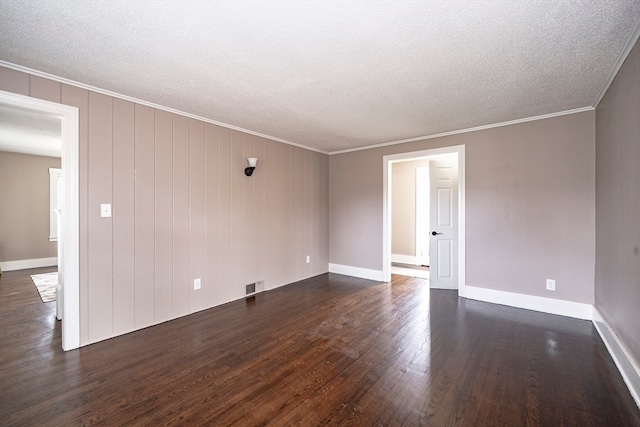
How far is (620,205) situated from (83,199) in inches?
181

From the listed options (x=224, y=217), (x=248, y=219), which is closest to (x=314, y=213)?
(x=248, y=219)

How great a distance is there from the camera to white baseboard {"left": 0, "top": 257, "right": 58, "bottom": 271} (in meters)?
5.68

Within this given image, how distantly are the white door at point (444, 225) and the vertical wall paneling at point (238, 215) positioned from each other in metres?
2.96

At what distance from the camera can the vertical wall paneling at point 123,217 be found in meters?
2.83

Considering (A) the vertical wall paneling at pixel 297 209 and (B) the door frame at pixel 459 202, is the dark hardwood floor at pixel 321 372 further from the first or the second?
(A) the vertical wall paneling at pixel 297 209

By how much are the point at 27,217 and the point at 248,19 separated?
23.6 feet

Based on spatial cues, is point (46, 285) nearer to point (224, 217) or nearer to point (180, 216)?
point (180, 216)

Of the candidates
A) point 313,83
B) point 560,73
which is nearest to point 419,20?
point 313,83

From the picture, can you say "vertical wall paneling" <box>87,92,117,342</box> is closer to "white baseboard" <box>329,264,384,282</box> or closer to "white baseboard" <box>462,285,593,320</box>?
"white baseboard" <box>329,264,384,282</box>

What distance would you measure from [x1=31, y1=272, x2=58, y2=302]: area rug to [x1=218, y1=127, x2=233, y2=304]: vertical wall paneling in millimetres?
2410

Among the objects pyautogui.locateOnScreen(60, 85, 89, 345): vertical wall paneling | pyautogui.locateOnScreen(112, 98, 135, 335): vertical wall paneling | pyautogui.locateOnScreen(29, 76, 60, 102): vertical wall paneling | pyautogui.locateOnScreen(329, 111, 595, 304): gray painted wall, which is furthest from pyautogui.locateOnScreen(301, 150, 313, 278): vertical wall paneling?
pyautogui.locateOnScreen(29, 76, 60, 102): vertical wall paneling

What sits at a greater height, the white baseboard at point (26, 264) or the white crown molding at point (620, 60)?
the white crown molding at point (620, 60)

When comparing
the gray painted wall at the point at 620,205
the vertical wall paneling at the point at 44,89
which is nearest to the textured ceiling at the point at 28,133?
the vertical wall paneling at the point at 44,89

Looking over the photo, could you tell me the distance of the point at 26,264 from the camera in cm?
593
